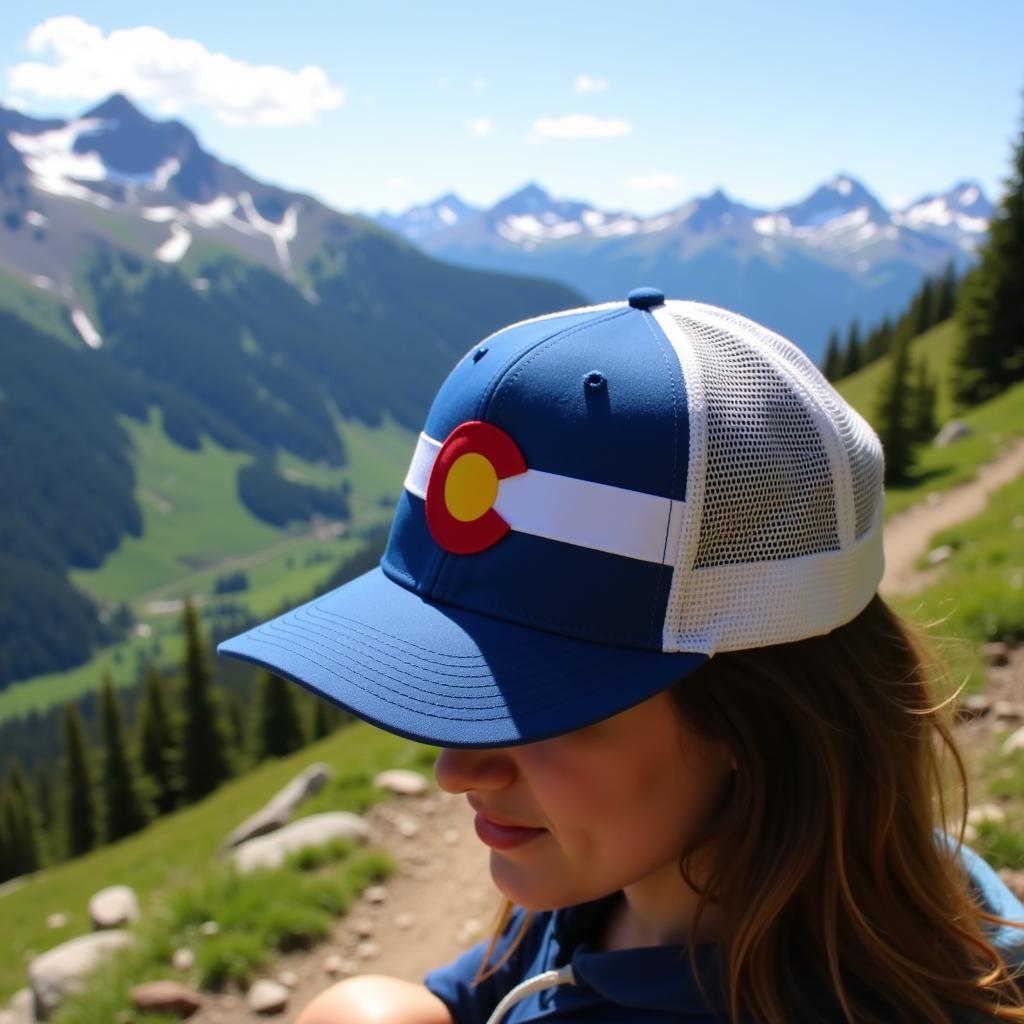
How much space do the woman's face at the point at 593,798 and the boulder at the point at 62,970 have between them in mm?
5267

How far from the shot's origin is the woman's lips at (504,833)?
5.74ft

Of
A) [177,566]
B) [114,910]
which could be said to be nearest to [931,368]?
[114,910]

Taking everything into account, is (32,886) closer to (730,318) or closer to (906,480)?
(906,480)

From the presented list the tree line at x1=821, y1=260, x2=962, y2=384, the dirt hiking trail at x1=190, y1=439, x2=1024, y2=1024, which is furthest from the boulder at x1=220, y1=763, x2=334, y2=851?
the tree line at x1=821, y1=260, x2=962, y2=384

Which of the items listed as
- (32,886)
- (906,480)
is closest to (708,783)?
(906,480)

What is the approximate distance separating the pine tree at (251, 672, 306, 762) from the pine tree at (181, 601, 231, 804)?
2.08 metres

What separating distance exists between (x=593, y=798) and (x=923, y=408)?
2554 cm

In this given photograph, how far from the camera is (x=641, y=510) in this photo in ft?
5.08

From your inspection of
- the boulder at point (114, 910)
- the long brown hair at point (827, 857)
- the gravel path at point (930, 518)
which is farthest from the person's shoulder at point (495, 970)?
the gravel path at point (930, 518)

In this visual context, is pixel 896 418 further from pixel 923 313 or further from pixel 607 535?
pixel 923 313

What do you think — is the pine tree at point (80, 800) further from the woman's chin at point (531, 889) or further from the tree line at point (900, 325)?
the tree line at point (900, 325)

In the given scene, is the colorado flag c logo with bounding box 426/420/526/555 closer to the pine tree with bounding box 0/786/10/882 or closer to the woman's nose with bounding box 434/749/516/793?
the woman's nose with bounding box 434/749/516/793

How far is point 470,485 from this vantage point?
5.55ft

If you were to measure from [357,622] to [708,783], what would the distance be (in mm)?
735
